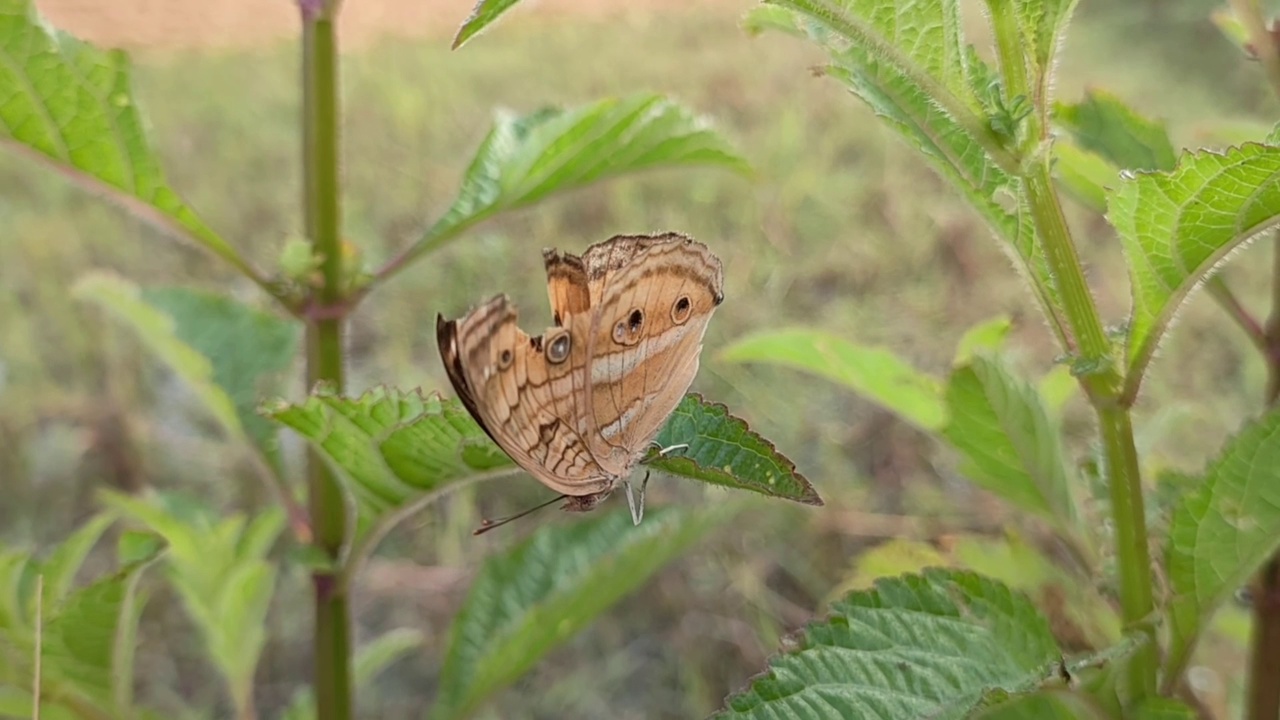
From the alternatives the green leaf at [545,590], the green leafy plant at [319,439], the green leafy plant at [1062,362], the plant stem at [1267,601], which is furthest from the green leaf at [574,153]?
the plant stem at [1267,601]

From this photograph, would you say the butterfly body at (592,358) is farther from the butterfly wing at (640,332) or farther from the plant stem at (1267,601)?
the plant stem at (1267,601)

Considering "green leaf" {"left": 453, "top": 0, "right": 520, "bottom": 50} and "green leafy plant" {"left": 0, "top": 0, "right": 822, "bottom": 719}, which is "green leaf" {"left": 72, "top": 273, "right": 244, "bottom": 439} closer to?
"green leafy plant" {"left": 0, "top": 0, "right": 822, "bottom": 719}

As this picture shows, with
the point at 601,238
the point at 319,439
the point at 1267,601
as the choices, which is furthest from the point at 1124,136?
the point at 601,238

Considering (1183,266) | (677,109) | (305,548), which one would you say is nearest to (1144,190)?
(1183,266)

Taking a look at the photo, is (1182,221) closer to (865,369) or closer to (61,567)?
(865,369)

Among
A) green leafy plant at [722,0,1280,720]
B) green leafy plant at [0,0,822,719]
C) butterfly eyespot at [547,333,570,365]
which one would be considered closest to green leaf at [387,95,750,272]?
green leafy plant at [0,0,822,719]
